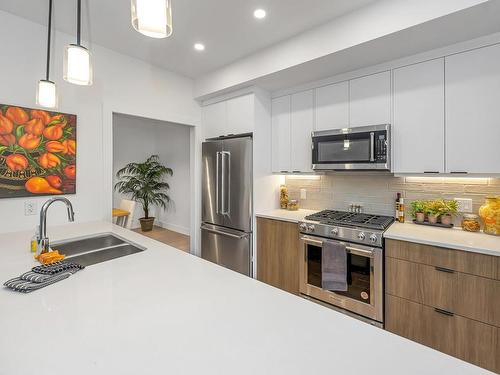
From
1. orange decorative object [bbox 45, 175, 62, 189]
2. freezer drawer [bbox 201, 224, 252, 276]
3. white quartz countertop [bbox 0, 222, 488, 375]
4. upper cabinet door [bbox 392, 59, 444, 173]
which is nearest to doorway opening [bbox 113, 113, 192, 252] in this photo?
freezer drawer [bbox 201, 224, 252, 276]

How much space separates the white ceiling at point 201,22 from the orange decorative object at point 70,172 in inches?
49.6

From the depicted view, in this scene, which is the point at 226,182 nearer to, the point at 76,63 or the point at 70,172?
the point at 70,172

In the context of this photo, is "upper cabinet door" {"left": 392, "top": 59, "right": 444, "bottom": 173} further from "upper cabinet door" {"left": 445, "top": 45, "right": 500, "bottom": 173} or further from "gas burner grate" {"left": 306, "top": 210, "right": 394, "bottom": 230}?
"gas burner grate" {"left": 306, "top": 210, "right": 394, "bottom": 230}

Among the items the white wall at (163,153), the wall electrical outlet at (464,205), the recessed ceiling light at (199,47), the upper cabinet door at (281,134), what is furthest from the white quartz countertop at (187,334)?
the white wall at (163,153)

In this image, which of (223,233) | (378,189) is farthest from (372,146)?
(223,233)

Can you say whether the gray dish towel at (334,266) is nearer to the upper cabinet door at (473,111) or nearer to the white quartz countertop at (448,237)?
the white quartz countertop at (448,237)

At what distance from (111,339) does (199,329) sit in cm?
27

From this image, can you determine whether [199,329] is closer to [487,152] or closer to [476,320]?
[476,320]

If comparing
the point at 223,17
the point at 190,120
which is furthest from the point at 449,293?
the point at 190,120

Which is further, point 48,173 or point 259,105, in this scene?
point 259,105

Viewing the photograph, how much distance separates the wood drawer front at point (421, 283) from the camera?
177 centimetres

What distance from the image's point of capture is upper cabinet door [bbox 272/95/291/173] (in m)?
3.10

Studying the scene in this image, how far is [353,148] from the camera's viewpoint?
2465mm

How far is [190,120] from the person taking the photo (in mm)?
3449
